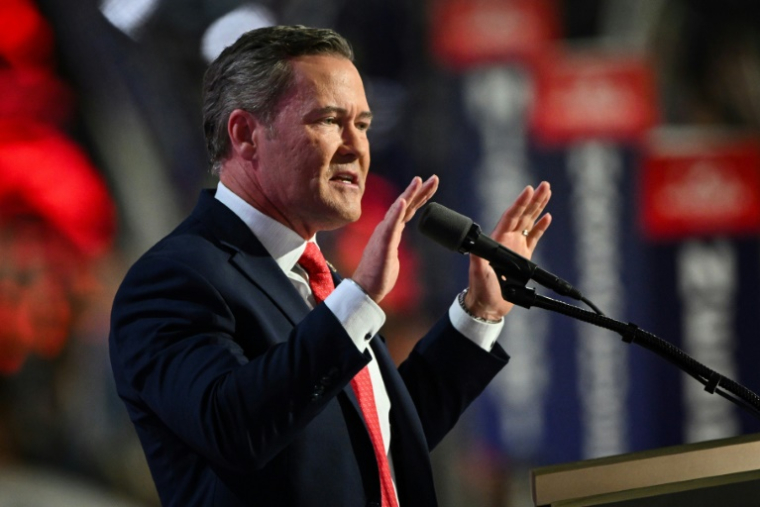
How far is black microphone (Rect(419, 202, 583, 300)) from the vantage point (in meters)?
1.24

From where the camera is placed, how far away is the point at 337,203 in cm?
144

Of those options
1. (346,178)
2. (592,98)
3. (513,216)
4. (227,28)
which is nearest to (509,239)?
(513,216)

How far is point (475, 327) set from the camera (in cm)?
165

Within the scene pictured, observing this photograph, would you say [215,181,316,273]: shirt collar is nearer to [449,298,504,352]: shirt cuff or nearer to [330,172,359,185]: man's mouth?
[330,172,359,185]: man's mouth

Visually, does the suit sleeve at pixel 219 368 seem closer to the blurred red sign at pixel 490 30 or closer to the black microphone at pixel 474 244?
the black microphone at pixel 474 244

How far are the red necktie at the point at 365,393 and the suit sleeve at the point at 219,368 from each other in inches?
6.9

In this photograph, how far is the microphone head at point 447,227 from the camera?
124 centimetres

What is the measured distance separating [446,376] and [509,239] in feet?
0.88

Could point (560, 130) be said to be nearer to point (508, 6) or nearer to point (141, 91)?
point (508, 6)

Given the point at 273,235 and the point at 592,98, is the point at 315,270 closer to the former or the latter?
the point at 273,235

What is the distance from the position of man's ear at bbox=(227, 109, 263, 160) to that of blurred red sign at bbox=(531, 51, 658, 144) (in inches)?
85.3

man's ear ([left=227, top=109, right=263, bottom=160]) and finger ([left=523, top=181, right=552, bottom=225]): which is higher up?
man's ear ([left=227, top=109, right=263, bottom=160])

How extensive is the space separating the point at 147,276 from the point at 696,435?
2861 mm

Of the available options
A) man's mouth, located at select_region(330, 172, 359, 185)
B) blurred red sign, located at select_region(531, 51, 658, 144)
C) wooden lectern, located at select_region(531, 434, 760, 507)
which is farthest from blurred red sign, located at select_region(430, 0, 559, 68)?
wooden lectern, located at select_region(531, 434, 760, 507)
